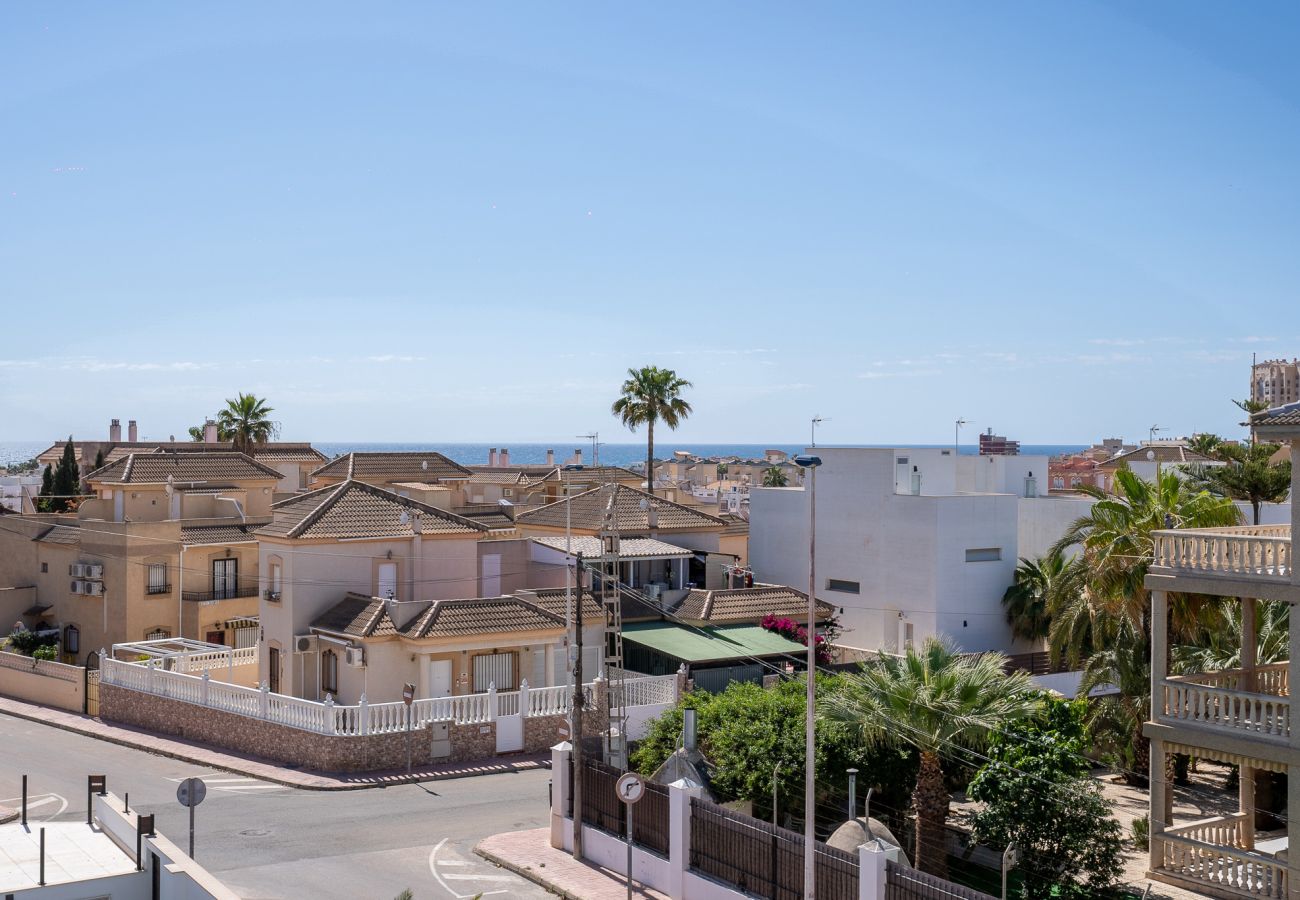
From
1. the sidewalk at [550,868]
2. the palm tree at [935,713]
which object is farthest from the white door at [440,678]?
the palm tree at [935,713]

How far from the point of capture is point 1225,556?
64.3 ft

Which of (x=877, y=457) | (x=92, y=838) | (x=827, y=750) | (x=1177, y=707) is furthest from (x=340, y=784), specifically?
(x=877, y=457)

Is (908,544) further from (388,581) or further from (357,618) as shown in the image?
(357,618)

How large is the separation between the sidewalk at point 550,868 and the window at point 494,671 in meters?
9.33

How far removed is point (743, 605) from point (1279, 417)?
74.4 feet

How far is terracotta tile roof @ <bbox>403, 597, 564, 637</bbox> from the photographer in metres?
32.9

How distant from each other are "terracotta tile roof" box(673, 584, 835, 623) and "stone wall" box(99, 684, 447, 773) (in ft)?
30.6

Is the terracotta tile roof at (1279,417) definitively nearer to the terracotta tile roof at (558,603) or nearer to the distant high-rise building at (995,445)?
the terracotta tile roof at (558,603)

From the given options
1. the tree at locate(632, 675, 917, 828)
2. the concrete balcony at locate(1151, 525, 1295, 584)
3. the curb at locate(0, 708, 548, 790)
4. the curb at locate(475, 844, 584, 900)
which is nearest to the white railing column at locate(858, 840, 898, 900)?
the tree at locate(632, 675, 917, 828)

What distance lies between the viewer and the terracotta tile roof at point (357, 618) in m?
32.9

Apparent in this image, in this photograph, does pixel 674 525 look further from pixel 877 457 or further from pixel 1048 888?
pixel 1048 888

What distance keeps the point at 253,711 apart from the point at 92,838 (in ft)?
40.1

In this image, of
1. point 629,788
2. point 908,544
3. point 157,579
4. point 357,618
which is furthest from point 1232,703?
point 157,579

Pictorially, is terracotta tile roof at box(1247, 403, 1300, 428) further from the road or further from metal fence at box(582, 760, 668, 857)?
the road
